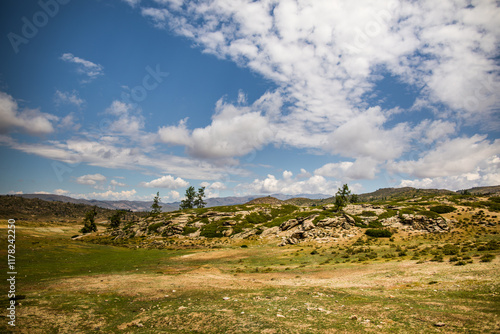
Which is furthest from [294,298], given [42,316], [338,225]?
[338,225]

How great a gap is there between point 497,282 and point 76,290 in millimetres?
32549

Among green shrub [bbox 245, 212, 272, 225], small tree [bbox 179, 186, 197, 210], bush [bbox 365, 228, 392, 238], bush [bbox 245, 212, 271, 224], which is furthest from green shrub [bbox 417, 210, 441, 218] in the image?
small tree [bbox 179, 186, 197, 210]

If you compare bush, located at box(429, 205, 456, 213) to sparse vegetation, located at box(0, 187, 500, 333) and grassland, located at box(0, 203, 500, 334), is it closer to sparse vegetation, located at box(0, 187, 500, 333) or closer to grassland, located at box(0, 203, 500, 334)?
grassland, located at box(0, 203, 500, 334)

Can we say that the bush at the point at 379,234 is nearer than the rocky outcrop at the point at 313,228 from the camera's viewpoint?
Yes

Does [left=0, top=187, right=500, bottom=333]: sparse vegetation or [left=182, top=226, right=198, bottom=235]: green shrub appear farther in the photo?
[left=182, top=226, right=198, bottom=235]: green shrub

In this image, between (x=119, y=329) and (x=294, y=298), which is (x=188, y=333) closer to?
(x=119, y=329)

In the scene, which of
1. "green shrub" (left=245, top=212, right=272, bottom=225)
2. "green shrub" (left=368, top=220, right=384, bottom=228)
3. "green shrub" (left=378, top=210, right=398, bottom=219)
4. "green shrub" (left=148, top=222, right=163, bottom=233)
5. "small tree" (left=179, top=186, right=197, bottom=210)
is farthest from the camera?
"small tree" (left=179, top=186, right=197, bottom=210)

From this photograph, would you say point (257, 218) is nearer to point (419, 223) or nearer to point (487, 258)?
point (419, 223)

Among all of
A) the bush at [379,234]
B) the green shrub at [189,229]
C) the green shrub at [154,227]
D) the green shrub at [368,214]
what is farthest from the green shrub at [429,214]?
the green shrub at [154,227]

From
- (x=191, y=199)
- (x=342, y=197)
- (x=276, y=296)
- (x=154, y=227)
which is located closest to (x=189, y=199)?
(x=191, y=199)

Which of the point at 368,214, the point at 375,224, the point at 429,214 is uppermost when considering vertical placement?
the point at 429,214

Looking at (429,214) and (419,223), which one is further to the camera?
(429,214)

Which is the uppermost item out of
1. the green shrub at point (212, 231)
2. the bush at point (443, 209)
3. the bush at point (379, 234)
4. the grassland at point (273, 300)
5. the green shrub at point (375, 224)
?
the bush at point (443, 209)

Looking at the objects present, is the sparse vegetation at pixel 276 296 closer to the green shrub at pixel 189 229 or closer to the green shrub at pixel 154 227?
the green shrub at pixel 189 229
